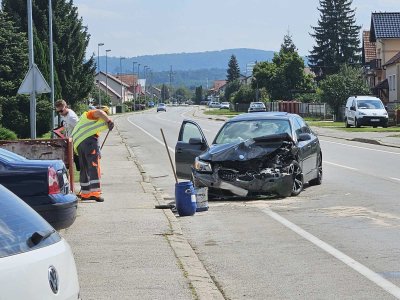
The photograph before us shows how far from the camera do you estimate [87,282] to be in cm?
729

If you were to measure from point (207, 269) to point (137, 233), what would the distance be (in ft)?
6.44

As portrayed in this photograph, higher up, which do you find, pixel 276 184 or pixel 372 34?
pixel 372 34

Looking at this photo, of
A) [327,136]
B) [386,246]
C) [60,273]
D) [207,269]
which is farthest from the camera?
[327,136]

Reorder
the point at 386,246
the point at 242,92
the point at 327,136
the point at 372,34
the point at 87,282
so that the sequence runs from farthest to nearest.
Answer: the point at 242,92 < the point at 372,34 < the point at 327,136 < the point at 386,246 < the point at 87,282

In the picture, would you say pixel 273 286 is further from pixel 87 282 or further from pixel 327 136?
pixel 327 136

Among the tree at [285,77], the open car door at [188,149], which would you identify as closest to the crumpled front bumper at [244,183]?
the open car door at [188,149]

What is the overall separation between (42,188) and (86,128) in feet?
18.7

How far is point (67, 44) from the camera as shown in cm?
5697

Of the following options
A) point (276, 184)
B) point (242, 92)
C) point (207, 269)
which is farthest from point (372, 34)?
point (207, 269)

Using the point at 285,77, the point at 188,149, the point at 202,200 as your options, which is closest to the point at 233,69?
the point at 285,77

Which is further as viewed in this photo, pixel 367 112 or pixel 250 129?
pixel 367 112

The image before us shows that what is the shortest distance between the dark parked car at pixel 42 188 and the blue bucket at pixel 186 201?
364cm

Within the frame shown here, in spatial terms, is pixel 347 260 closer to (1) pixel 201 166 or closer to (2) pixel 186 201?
(2) pixel 186 201

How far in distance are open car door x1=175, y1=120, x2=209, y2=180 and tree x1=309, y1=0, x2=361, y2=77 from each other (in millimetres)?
85882
